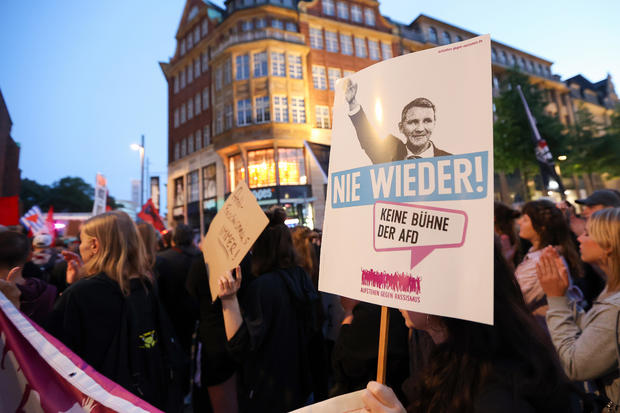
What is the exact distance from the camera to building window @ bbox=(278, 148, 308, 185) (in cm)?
2177

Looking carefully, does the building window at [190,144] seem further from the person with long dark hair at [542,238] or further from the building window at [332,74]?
the person with long dark hair at [542,238]

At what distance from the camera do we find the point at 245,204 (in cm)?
224

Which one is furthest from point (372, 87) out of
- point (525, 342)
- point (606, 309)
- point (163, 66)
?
point (163, 66)

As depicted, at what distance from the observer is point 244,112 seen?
72.7 ft

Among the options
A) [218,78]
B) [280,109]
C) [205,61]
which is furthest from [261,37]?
[205,61]

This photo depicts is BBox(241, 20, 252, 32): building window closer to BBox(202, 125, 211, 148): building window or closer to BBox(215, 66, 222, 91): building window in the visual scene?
BBox(215, 66, 222, 91): building window

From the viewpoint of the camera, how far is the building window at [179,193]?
27.1m

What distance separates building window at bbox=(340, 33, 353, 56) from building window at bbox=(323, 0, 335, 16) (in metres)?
1.93

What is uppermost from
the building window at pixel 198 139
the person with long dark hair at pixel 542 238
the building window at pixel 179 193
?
the building window at pixel 198 139

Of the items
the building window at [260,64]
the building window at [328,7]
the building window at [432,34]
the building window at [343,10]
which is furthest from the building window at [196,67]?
the building window at [432,34]

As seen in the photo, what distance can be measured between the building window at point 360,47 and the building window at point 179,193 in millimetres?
17553

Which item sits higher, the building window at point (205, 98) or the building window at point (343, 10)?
the building window at point (343, 10)

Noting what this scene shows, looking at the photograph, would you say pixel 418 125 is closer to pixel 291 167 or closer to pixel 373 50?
pixel 291 167

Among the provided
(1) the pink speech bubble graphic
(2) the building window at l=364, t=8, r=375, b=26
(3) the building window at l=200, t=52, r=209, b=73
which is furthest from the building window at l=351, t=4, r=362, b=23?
(1) the pink speech bubble graphic
